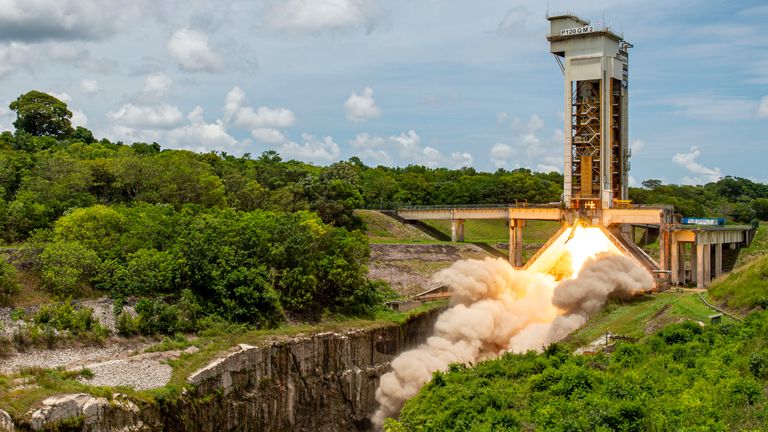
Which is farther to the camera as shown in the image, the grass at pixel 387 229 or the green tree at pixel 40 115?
the green tree at pixel 40 115

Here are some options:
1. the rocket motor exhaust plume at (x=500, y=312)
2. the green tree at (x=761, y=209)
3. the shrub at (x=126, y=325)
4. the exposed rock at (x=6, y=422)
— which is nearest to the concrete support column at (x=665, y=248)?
the rocket motor exhaust plume at (x=500, y=312)

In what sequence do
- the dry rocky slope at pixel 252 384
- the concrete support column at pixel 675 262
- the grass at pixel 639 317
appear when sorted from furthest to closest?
the concrete support column at pixel 675 262
the grass at pixel 639 317
the dry rocky slope at pixel 252 384

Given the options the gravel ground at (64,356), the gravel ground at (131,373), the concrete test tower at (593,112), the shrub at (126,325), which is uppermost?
the concrete test tower at (593,112)

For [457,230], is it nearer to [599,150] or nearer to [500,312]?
[599,150]

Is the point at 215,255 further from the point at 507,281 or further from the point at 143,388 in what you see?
the point at 507,281

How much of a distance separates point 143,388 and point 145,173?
45.6 metres

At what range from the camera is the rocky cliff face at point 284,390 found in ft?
151

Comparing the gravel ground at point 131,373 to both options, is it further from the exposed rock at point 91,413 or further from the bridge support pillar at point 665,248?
the bridge support pillar at point 665,248

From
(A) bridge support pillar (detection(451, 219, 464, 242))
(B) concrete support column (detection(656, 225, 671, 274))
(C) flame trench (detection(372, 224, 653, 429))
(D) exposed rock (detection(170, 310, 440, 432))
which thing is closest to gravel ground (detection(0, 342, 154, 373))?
(D) exposed rock (detection(170, 310, 440, 432))

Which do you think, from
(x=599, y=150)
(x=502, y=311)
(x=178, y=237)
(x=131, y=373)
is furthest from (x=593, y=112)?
(x=131, y=373)

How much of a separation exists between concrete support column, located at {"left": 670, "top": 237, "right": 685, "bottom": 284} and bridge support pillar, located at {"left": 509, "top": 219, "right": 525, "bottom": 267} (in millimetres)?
18693

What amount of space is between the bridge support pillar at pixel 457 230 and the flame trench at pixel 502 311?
33685 millimetres

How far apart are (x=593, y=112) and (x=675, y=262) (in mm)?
17623

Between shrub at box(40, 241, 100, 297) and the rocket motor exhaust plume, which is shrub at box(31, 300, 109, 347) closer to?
shrub at box(40, 241, 100, 297)
